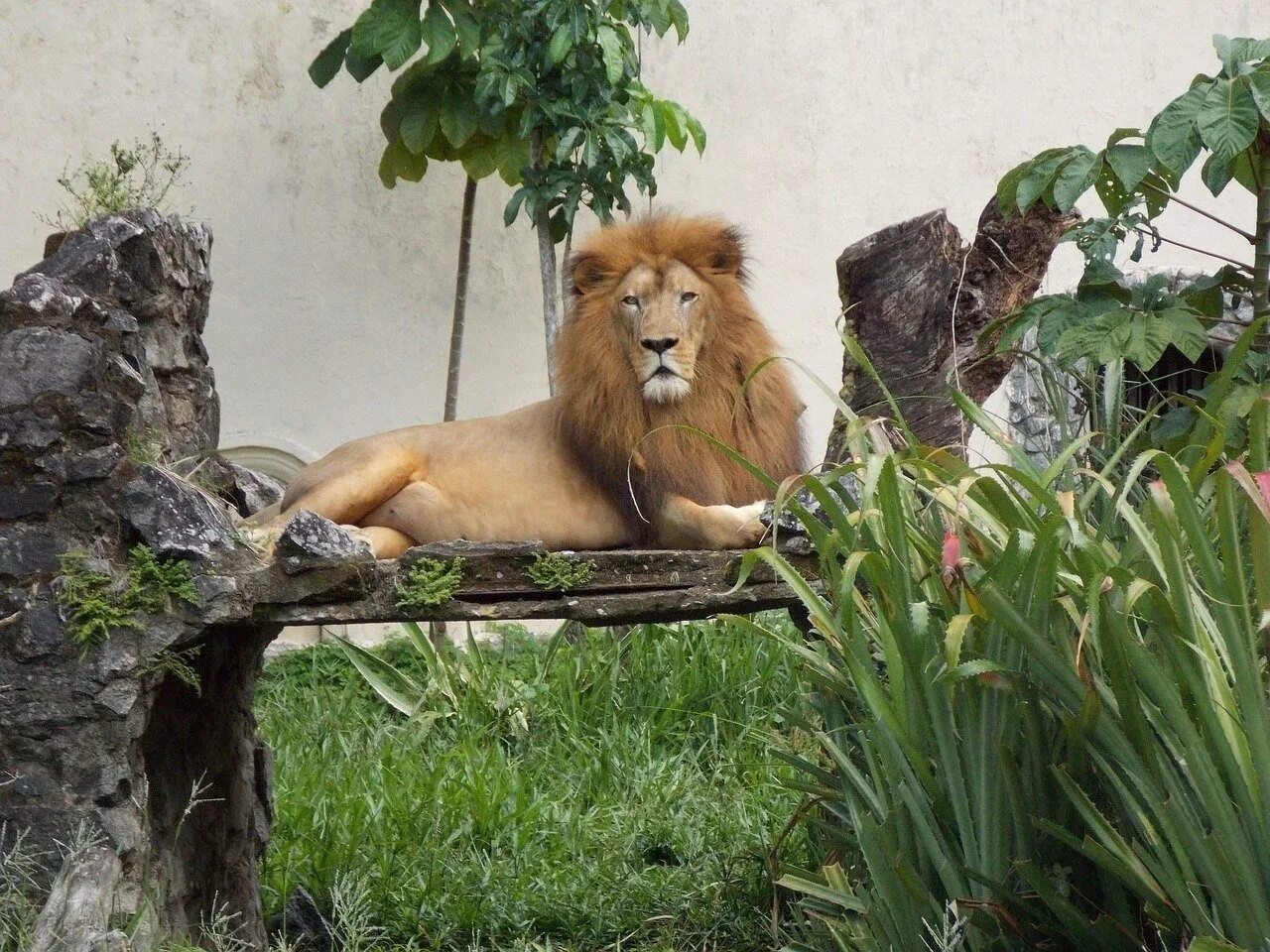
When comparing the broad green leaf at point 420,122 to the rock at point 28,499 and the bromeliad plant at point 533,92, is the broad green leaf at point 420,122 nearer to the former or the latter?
the bromeliad plant at point 533,92

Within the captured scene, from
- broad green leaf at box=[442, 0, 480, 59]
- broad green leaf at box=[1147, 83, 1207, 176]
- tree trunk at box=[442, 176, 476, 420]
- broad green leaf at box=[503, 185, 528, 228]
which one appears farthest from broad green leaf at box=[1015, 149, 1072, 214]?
tree trunk at box=[442, 176, 476, 420]

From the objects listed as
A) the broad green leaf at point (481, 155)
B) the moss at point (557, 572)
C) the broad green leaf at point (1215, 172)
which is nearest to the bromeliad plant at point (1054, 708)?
the broad green leaf at point (1215, 172)

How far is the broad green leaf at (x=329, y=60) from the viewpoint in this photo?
7441 mm

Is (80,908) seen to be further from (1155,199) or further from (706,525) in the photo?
(1155,199)

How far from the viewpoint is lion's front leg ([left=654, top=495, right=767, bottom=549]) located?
410 centimetres

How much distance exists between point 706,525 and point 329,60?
4164 mm

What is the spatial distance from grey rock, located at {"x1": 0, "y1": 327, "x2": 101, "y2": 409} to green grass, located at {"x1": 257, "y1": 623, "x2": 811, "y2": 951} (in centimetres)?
166

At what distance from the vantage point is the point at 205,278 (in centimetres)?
416

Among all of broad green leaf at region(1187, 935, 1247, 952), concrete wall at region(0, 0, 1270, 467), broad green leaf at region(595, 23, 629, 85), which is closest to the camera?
→ broad green leaf at region(1187, 935, 1247, 952)

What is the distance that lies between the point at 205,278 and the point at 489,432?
99 centimetres

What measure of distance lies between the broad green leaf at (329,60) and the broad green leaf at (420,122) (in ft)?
1.41

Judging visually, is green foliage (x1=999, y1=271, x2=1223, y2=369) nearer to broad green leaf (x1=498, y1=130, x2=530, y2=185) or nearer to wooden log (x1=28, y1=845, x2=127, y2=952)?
wooden log (x1=28, y1=845, x2=127, y2=952)

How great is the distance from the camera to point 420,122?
7.37 m

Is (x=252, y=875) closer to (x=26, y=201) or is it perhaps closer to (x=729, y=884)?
(x=729, y=884)
